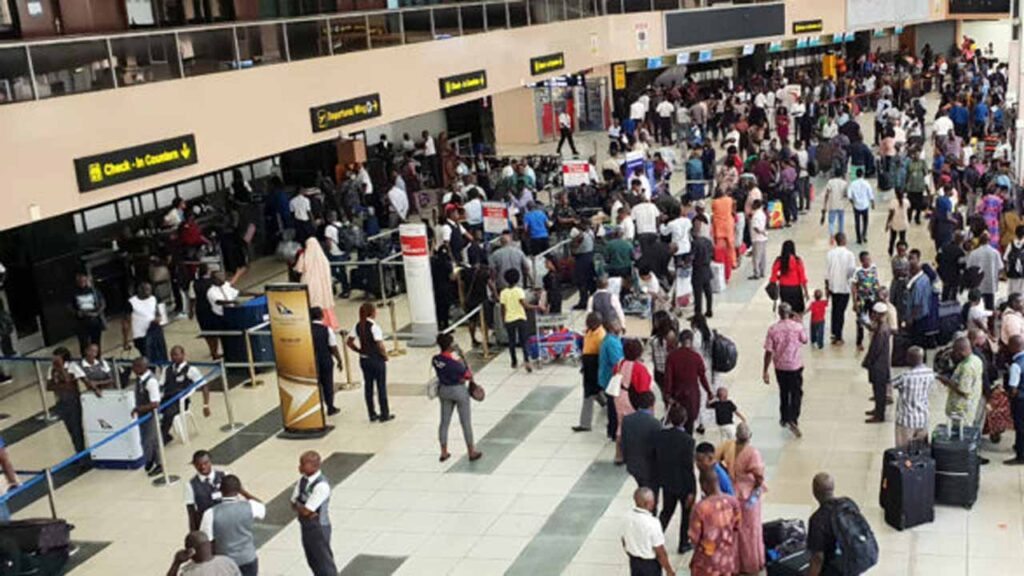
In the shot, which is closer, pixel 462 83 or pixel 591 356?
pixel 591 356

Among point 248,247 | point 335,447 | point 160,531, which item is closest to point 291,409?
point 335,447

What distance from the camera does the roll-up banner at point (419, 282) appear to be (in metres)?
17.7

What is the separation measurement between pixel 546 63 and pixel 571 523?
66.6ft

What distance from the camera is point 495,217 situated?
21.9 m

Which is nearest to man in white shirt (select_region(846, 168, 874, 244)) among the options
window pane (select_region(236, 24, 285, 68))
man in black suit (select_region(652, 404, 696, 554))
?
window pane (select_region(236, 24, 285, 68))

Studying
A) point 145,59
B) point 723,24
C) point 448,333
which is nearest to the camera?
point 448,333

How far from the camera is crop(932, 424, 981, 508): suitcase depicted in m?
11.1

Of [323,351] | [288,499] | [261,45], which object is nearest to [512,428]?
[323,351]

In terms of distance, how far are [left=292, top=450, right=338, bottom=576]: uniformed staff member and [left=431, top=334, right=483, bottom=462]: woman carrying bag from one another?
3.03 m

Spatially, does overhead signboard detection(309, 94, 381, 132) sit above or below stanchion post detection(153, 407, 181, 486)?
above

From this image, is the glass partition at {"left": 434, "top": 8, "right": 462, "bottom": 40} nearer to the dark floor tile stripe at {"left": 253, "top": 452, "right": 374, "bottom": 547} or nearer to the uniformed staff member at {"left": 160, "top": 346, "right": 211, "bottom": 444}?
the uniformed staff member at {"left": 160, "top": 346, "right": 211, "bottom": 444}

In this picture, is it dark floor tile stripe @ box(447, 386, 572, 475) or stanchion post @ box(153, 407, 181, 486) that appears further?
stanchion post @ box(153, 407, 181, 486)

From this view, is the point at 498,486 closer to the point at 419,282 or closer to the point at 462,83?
the point at 419,282

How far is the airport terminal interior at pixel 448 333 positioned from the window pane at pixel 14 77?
88 mm
